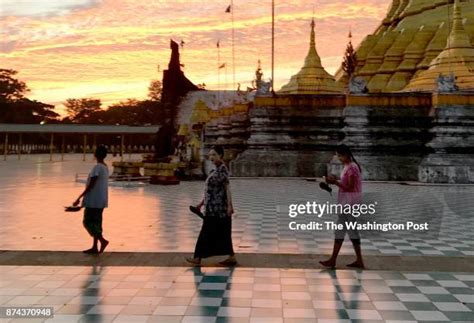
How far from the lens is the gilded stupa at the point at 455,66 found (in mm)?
23766

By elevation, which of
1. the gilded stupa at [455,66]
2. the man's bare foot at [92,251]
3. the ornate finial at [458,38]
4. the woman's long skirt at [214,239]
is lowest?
the man's bare foot at [92,251]

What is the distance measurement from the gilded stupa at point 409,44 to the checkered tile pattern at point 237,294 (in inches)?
923

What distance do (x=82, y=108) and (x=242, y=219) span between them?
279ft

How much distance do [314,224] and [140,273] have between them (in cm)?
509

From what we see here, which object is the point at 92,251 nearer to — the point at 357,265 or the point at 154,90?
the point at 357,265

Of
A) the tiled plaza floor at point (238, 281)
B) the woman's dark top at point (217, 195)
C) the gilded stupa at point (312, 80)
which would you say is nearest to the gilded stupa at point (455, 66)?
the gilded stupa at point (312, 80)

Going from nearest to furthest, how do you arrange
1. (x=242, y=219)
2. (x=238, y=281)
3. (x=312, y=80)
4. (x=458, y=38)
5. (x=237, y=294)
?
(x=237, y=294) < (x=238, y=281) < (x=242, y=219) < (x=458, y=38) < (x=312, y=80)

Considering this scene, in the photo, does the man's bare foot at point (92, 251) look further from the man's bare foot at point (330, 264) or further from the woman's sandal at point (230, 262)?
the man's bare foot at point (330, 264)

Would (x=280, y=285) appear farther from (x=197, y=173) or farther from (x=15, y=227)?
(x=197, y=173)

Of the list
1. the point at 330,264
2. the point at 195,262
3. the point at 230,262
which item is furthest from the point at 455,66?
the point at 195,262

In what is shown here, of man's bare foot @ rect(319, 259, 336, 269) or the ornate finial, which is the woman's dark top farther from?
the ornate finial

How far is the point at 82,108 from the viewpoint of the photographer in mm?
92375

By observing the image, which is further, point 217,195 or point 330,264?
point 217,195

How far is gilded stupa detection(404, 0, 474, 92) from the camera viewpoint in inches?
936
